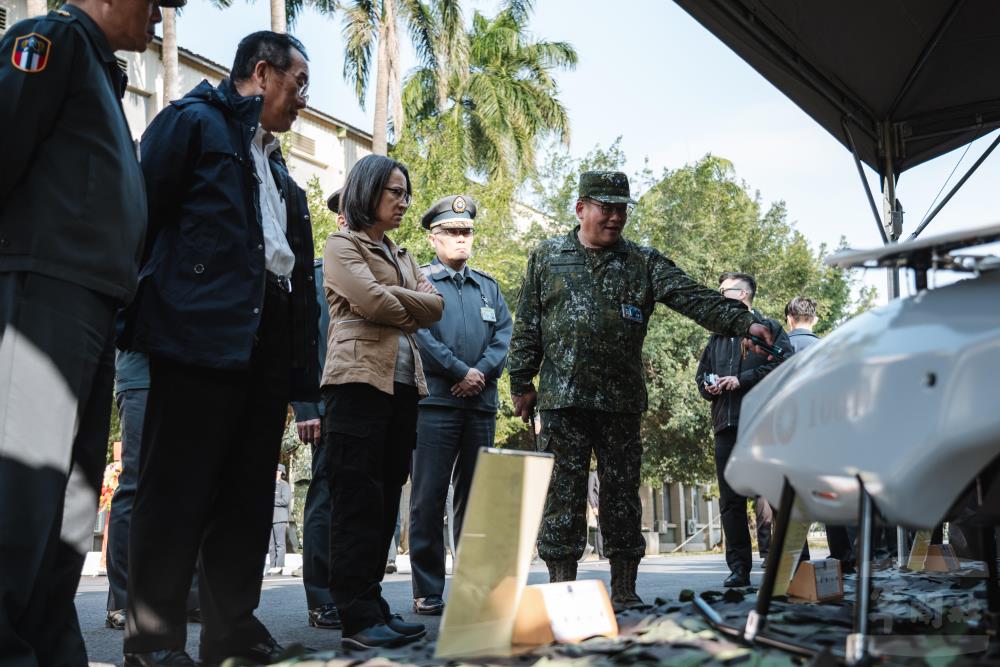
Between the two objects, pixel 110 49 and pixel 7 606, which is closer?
pixel 7 606

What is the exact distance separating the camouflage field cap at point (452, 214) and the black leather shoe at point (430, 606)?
7.20 feet

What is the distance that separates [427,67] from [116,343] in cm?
2826

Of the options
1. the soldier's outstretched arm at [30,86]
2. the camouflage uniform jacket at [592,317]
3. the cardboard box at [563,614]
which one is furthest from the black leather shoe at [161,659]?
the camouflage uniform jacket at [592,317]

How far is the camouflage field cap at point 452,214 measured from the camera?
6141mm

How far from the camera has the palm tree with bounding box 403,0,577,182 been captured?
103ft

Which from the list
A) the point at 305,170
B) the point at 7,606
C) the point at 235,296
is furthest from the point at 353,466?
the point at 305,170

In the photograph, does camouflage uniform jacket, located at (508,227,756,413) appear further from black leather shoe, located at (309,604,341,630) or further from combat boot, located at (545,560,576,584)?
black leather shoe, located at (309,604,341,630)

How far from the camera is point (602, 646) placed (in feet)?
9.91

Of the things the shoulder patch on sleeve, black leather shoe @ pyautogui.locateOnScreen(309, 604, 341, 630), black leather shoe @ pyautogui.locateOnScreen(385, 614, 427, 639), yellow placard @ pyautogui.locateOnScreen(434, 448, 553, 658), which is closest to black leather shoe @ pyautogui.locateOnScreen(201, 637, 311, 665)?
black leather shoe @ pyautogui.locateOnScreen(385, 614, 427, 639)

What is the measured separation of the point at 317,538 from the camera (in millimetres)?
5113

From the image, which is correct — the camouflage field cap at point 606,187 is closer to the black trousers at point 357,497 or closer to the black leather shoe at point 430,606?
the black trousers at point 357,497

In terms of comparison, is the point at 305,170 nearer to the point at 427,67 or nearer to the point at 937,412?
the point at 427,67

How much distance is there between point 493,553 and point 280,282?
1.26 metres

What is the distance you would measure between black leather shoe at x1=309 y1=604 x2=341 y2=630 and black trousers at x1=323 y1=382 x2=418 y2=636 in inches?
29.0
